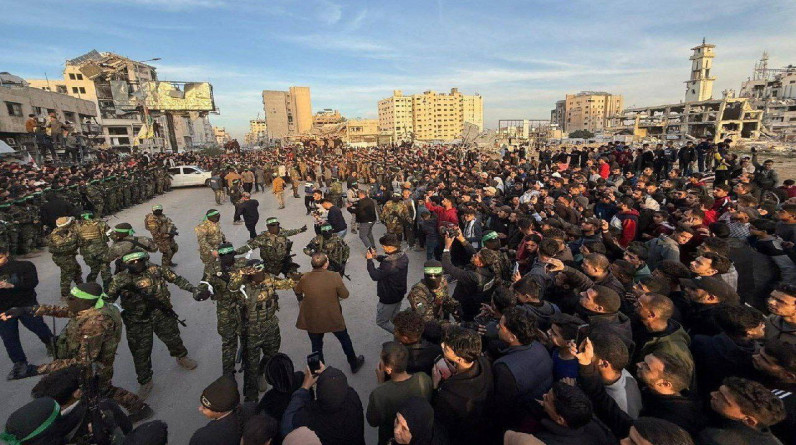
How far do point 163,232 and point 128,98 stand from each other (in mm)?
49593

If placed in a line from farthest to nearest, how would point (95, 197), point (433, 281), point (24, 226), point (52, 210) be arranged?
1. point (95, 197)
2. point (24, 226)
3. point (52, 210)
4. point (433, 281)

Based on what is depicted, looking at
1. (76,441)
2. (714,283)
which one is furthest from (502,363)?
(76,441)

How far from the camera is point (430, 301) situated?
3625 millimetres

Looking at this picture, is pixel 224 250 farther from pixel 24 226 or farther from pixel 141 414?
pixel 24 226

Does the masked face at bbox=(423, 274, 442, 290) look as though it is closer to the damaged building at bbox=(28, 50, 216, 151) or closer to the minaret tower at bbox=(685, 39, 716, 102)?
the damaged building at bbox=(28, 50, 216, 151)

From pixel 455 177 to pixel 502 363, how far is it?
1101 centimetres

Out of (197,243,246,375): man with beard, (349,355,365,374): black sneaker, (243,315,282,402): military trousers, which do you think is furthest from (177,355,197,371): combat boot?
(349,355,365,374): black sneaker

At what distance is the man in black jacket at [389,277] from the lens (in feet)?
13.8

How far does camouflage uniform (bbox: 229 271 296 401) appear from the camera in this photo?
384cm

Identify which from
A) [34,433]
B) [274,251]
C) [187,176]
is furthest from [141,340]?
[187,176]

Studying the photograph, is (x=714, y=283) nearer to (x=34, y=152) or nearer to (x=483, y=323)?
(x=483, y=323)

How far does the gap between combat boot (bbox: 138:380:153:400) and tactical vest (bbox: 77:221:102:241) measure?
368 centimetres

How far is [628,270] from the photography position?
12.2 ft

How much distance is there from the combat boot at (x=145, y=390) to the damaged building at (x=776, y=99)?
86.2 m
